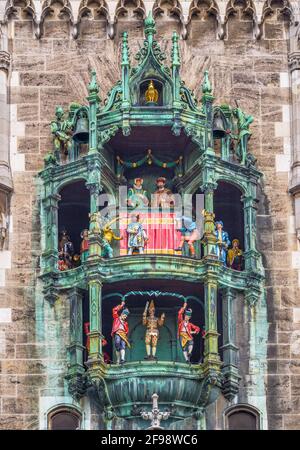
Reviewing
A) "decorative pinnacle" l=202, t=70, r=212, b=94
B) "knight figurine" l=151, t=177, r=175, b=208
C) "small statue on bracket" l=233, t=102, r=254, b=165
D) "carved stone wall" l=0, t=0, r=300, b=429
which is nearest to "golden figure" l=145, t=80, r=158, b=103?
"decorative pinnacle" l=202, t=70, r=212, b=94

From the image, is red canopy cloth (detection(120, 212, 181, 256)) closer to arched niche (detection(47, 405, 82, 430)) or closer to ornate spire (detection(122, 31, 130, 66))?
ornate spire (detection(122, 31, 130, 66))

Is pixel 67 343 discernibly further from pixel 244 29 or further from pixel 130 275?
pixel 244 29

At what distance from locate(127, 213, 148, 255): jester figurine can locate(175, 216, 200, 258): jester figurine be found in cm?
65

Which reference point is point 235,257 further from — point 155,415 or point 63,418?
point 63,418

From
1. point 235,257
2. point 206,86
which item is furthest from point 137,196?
point 206,86

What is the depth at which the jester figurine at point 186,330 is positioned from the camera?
58000 mm

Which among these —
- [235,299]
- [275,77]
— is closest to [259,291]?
[235,299]

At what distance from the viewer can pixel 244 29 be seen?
60969mm

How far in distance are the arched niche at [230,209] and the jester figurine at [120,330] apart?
2.66 metres

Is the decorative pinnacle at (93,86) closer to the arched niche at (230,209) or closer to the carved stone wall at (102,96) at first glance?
the carved stone wall at (102,96)

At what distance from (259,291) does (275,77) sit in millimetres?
4431

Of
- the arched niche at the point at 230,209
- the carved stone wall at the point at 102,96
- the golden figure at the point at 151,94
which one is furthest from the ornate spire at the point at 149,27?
the arched niche at the point at 230,209
